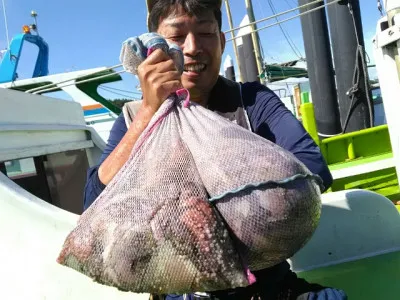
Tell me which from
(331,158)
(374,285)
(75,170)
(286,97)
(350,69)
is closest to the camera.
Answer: (374,285)

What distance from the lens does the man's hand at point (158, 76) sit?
3.38 ft

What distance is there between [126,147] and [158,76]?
20 cm

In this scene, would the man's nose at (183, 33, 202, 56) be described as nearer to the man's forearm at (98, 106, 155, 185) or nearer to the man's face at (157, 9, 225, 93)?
the man's face at (157, 9, 225, 93)

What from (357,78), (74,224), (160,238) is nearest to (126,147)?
(160,238)

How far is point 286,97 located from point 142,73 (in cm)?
1381

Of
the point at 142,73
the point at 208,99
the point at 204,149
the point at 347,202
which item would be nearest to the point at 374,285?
the point at 347,202

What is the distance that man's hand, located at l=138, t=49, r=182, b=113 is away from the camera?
3.38ft

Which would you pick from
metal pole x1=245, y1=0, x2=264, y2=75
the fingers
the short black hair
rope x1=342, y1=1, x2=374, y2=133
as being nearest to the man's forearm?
the fingers

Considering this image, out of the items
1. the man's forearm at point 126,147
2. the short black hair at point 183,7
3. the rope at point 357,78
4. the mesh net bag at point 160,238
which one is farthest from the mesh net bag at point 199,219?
the rope at point 357,78

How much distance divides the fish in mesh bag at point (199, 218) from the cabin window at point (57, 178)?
2.54m

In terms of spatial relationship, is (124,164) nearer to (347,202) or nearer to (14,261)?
(14,261)

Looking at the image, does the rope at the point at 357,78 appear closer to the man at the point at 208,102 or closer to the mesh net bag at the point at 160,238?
the man at the point at 208,102

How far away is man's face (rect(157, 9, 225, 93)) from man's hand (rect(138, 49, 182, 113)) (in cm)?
25

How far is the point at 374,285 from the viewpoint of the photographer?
6.15ft
